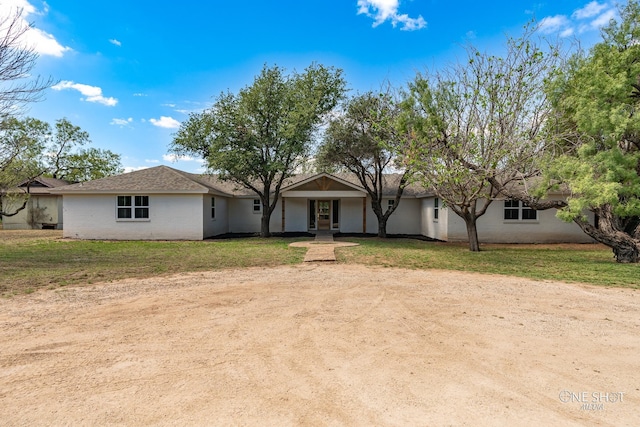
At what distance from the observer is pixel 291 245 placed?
48.4 ft

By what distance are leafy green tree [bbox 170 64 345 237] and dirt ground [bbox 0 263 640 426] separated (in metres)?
10.1

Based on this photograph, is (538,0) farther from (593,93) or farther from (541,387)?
(541,387)

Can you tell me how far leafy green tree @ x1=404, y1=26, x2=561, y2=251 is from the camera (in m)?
11.0

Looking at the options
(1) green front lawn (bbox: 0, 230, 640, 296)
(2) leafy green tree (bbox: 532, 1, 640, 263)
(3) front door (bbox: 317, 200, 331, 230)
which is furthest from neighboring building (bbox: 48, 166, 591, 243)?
(3) front door (bbox: 317, 200, 331, 230)

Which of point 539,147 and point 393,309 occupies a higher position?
point 539,147

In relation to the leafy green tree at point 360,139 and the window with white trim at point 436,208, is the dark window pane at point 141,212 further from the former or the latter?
the window with white trim at point 436,208

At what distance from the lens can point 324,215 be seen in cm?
2180

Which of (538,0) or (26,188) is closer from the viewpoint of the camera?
(538,0)

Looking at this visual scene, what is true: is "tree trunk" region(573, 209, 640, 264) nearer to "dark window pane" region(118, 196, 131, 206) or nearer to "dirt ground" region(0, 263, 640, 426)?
"dirt ground" region(0, 263, 640, 426)

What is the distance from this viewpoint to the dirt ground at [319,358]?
273 cm

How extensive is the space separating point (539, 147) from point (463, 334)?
9.48 metres

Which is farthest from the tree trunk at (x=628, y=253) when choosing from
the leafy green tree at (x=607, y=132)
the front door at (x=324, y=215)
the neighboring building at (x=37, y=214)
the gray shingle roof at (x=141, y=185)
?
the neighboring building at (x=37, y=214)

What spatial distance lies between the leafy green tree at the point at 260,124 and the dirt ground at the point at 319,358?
10129mm

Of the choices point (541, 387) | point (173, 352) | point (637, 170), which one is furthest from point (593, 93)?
point (173, 352)
